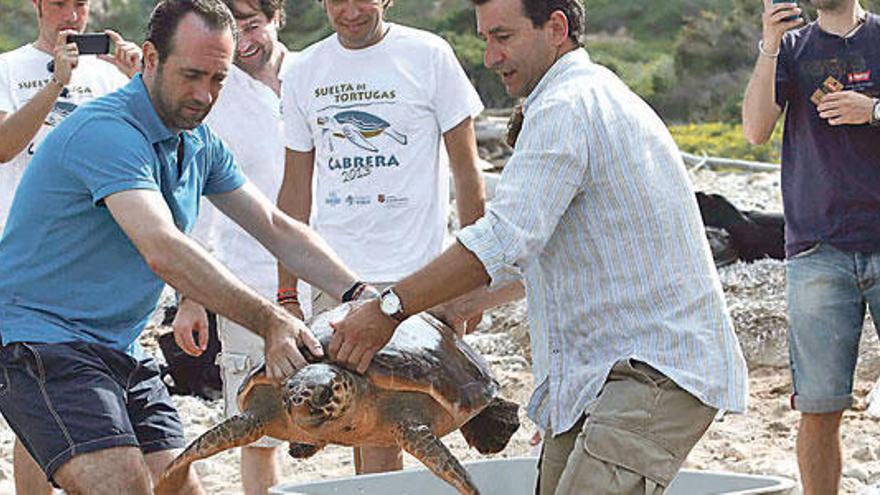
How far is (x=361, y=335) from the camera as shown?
3.80 metres

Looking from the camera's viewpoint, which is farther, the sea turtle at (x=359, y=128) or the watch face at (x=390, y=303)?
the sea turtle at (x=359, y=128)

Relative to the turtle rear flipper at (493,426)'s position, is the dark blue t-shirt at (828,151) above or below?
above

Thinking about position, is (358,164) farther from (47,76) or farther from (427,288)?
(427,288)

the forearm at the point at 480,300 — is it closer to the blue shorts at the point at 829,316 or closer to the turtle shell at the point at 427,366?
Answer: the turtle shell at the point at 427,366

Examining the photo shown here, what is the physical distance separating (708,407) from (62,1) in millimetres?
3158

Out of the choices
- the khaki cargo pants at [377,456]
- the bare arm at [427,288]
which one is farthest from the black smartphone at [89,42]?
the bare arm at [427,288]

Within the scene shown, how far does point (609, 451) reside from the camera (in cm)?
357

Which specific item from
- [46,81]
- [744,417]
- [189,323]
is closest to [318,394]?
[189,323]

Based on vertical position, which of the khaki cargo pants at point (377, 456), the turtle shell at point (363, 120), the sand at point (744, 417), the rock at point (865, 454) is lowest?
the sand at point (744, 417)

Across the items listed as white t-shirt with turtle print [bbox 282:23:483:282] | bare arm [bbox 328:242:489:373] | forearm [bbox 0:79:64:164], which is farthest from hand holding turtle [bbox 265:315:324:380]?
forearm [bbox 0:79:64:164]

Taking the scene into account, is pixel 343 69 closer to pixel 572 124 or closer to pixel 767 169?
pixel 572 124

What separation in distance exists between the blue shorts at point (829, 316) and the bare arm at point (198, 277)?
6.72 ft

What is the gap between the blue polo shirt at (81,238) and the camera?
→ 409cm

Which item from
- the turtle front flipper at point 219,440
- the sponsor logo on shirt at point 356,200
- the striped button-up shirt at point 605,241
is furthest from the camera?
the sponsor logo on shirt at point 356,200
